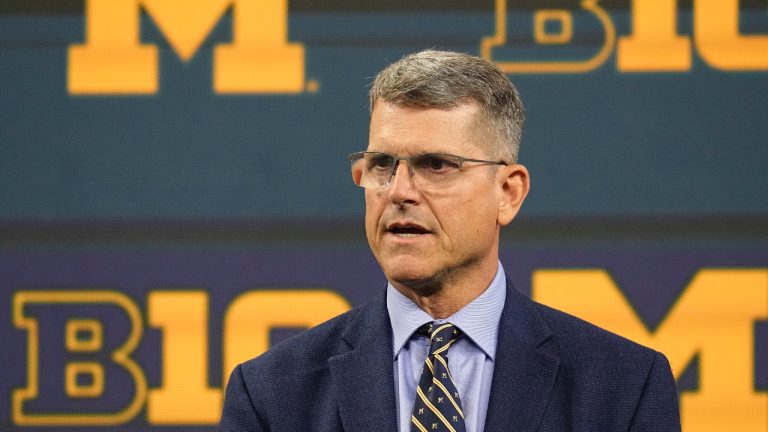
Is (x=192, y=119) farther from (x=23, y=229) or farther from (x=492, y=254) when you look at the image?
(x=492, y=254)

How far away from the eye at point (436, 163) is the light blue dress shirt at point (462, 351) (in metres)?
0.25

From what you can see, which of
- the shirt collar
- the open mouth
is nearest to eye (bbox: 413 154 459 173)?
the open mouth

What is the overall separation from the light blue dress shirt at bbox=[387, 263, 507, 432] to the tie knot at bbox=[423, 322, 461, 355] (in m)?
0.01

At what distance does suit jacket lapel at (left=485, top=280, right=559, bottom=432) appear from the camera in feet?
5.75

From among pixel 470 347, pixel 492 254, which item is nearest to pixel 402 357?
pixel 470 347

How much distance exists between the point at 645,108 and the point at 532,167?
39cm

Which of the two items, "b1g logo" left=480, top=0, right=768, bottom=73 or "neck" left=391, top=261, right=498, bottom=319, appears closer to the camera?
"neck" left=391, top=261, right=498, bottom=319

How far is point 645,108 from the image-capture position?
10.3 feet

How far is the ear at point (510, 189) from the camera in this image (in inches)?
75.7

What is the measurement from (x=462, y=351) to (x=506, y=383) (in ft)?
0.35

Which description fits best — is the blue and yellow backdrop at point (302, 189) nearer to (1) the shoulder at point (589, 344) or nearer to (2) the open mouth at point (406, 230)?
(1) the shoulder at point (589, 344)

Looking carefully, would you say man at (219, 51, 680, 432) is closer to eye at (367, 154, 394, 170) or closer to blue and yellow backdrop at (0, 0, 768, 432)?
→ eye at (367, 154, 394, 170)

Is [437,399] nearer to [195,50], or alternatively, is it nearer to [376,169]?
[376,169]

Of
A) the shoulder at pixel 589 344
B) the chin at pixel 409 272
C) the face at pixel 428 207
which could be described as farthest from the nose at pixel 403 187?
the shoulder at pixel 589 344
